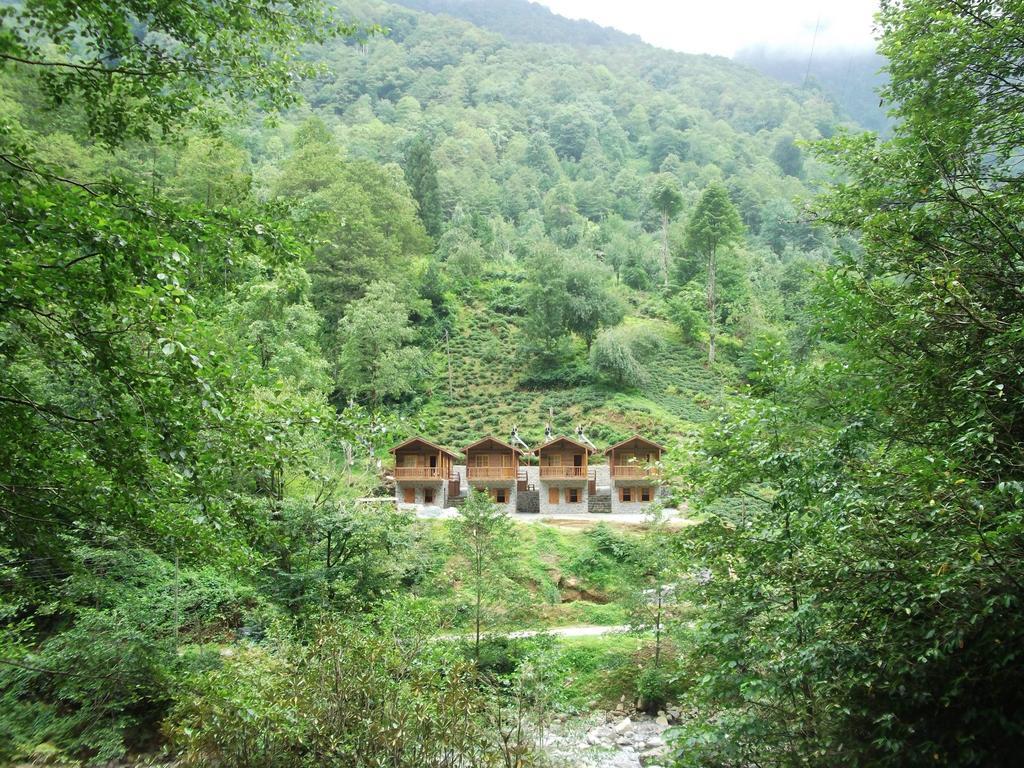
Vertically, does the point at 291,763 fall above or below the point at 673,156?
below

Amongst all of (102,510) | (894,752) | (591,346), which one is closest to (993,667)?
(894,752)

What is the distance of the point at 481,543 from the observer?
17.0 metres

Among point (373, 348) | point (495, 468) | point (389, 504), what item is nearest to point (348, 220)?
point (373, 348)

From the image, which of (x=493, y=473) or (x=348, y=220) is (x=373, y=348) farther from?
(x=493, y=473)

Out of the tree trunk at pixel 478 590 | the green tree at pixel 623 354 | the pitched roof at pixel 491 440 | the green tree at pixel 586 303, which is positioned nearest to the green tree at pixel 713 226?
the green tree at pixel 623 354

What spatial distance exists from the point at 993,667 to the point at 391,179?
1834 inches

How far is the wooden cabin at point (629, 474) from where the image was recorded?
3111 centimetres

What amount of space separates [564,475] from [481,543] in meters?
15.1

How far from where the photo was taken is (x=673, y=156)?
100062mm

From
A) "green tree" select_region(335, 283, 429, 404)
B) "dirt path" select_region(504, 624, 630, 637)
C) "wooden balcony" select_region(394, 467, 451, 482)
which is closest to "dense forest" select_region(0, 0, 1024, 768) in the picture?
"dirt path" select_region(504, 624, 630, 637)

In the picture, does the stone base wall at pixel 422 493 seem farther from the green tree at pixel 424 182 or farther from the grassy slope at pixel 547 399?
the green tree at pixel 424 182

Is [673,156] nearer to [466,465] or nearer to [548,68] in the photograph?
[548,68]

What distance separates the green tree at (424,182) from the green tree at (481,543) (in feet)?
137

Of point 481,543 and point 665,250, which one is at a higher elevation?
point 665,250
